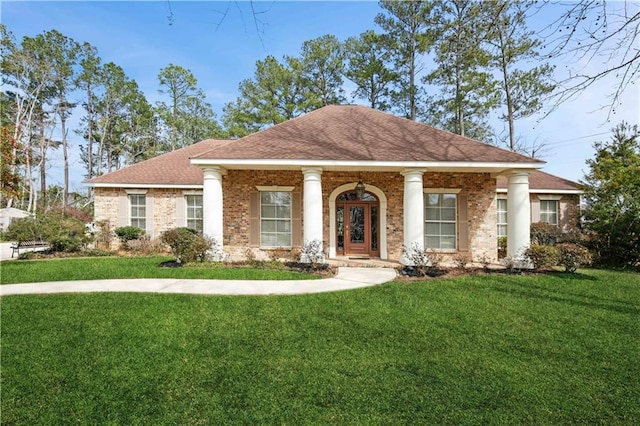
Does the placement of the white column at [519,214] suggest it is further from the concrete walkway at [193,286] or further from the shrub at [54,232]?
the shrub at [54,232]

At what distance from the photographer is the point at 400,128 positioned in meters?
12.1

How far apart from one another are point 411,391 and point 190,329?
3.15m

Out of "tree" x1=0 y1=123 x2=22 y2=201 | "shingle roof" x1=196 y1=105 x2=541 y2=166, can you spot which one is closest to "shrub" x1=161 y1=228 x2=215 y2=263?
"shingle roof" x1=196 y1=105 x2=541 y2=166

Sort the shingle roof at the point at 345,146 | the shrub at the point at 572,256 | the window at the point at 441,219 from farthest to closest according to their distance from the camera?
the window at the point at 441,219 → the shingle roof at the point at 345,146 → the shrub at the point at 572,256

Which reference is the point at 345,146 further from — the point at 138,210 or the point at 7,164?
the point at 138,210

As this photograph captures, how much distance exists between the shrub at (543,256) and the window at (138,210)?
14591mm

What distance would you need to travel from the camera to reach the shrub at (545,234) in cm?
1288

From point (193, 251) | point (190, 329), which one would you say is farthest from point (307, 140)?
point (190, 329)

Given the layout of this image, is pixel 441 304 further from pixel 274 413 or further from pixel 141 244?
pixel 141 244

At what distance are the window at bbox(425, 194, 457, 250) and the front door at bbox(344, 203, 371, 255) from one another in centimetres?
222

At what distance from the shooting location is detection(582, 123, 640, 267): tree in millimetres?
10781

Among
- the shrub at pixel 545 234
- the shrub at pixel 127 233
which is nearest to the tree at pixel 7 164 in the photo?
the shrub at pixel 127 233

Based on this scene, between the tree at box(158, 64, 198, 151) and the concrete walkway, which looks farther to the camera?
the tree at box(158, 64, 198, 151)

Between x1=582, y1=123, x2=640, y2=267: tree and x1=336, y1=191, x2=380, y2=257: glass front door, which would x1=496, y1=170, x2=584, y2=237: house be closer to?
x1=582, y1=123, x2=640, y2=267: tree
